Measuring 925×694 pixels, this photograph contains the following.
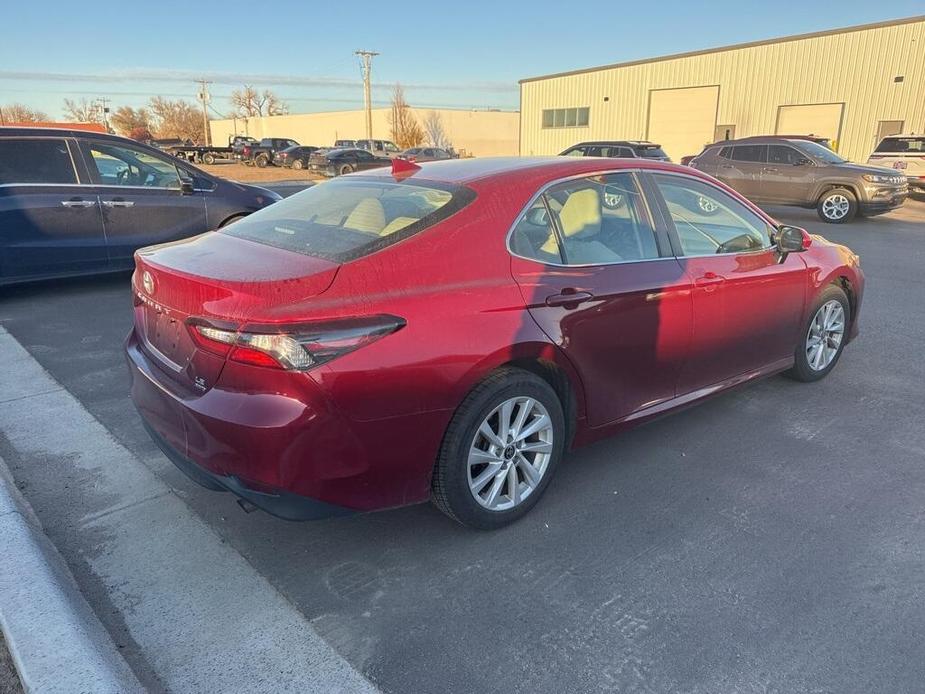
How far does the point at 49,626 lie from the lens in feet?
7.22

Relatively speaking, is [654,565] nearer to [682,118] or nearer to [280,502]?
[280,502]

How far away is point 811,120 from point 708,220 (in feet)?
93.5

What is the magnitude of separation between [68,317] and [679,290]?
5792 millimetres

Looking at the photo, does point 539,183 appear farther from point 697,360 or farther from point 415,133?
point 415,133

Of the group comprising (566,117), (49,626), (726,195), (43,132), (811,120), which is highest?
(566,117)

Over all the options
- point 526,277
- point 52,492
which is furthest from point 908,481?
point 52,492

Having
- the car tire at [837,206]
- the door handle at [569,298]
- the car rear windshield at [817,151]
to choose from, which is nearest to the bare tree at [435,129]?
the car rear windshield at [817,151]

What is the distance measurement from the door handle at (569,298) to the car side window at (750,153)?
49.9 feet

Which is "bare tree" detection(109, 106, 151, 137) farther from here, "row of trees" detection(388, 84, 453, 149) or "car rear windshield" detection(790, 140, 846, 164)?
"car rear windshield" detection(790, 140, 846, 164)

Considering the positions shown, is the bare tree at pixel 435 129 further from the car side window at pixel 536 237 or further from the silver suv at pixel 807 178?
the car side window at pixel 536 237

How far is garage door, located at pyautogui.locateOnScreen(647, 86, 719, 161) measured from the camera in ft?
102

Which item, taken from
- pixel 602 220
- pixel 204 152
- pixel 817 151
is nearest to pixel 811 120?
pixel 817 151

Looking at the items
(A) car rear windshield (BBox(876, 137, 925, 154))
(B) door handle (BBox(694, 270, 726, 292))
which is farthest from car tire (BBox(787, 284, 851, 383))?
(A) car rear windshield (BBox(876, 137, 925, 154))

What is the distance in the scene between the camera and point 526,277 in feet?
9.51
